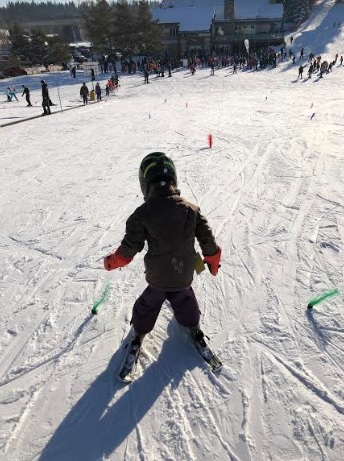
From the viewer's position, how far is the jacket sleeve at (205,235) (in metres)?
2.75

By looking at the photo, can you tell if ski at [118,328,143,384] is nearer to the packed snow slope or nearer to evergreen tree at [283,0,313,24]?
the packed snow slope

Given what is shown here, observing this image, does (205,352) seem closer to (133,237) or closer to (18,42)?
(133,237)

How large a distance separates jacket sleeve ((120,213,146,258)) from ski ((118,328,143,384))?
938 mm

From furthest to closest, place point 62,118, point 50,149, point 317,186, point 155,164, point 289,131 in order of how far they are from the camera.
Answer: point 62,118, point 289,131, point 50,149, point 317,186, point 155,164

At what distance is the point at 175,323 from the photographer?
3.56 m

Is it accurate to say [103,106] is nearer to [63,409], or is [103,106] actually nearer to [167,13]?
[63,409]

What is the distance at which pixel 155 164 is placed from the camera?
255 cm

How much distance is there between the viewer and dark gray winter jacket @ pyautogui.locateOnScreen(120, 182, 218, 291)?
8.44 feet

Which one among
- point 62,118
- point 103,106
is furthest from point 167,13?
point 62,118

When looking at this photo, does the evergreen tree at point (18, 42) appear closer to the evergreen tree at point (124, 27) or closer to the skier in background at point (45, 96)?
the evergreen tree at point (124, 27)

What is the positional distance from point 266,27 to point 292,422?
5439 centimetres

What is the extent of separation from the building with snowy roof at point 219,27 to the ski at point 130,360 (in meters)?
47.6

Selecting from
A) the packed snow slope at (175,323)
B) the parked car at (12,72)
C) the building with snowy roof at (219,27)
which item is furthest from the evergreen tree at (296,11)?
the packed snow slope at (175,323)

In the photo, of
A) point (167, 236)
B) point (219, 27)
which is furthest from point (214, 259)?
point (219, 27)
